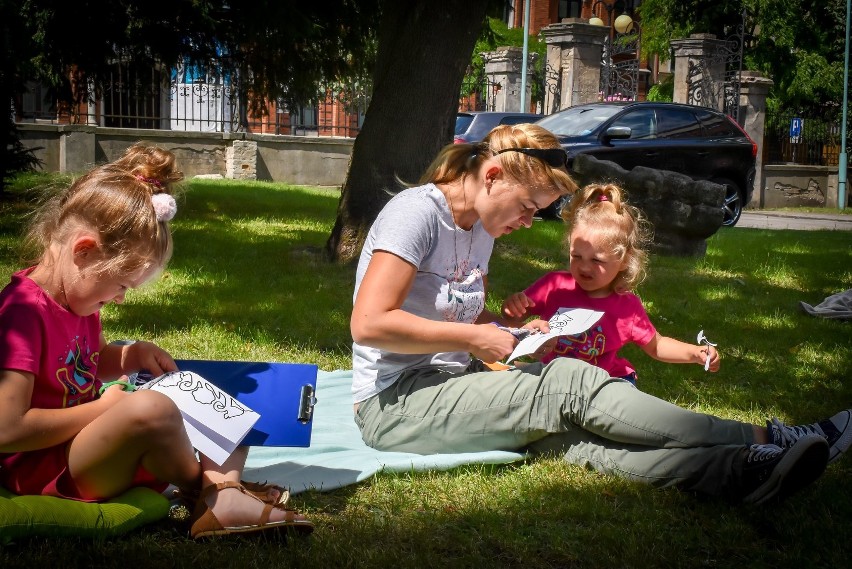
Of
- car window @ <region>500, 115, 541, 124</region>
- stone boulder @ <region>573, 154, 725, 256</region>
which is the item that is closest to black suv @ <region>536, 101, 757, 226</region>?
car window @ <region>500, 115, 541, 124</region>

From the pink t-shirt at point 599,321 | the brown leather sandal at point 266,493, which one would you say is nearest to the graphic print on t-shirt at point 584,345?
the pink t-shirt at point 599,321

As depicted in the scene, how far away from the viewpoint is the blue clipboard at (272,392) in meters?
2.94

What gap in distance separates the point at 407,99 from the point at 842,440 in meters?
4.70

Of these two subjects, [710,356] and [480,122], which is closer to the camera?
[710,356]

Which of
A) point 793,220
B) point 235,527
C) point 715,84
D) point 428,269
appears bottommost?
point 793,220

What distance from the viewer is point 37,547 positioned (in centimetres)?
245

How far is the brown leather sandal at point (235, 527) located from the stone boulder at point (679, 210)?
285 inches

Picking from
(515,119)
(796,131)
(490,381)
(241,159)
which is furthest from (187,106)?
(490,381)

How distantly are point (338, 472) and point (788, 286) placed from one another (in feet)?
19.7

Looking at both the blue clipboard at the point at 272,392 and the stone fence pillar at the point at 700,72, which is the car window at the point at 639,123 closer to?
the stone fence pillar at the point at 700,72

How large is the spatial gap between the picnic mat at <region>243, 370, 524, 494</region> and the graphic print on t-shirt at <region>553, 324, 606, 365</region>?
618 mm

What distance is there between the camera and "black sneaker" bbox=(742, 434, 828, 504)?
291 centimetres

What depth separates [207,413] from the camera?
266 centimetres

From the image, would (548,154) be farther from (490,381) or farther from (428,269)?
(490,381)
